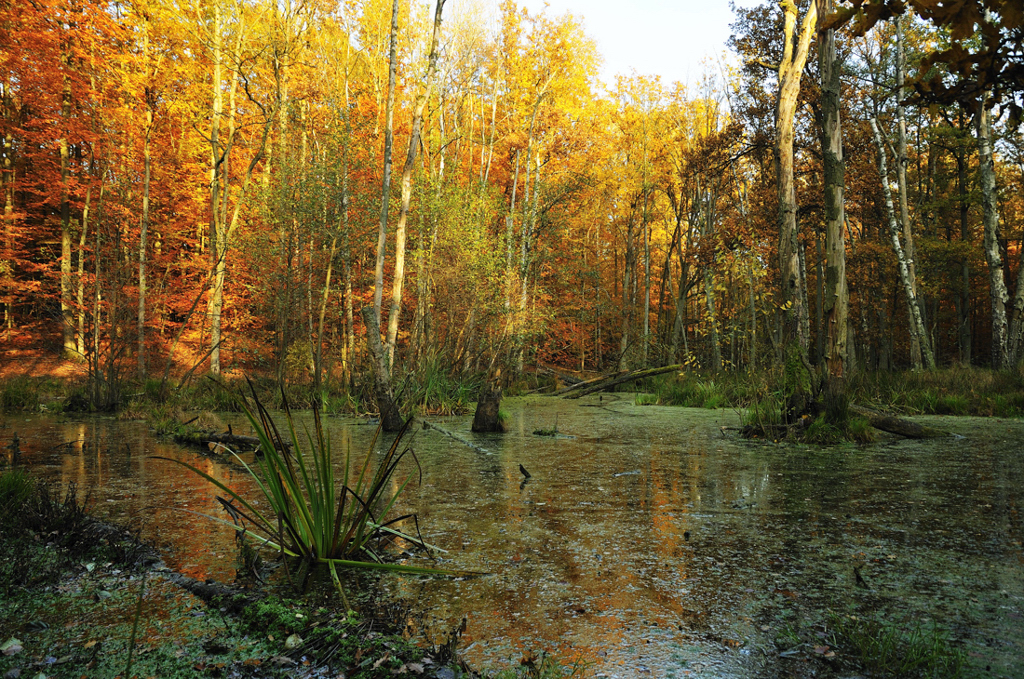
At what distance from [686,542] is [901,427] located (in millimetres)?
5291

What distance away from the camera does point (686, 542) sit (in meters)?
3.02

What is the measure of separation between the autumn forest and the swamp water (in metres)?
3.27

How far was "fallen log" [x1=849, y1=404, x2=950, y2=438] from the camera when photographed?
685 cm

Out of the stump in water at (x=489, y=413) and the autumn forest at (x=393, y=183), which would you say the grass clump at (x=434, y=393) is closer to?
the autumn forest at (x=393, y=183)

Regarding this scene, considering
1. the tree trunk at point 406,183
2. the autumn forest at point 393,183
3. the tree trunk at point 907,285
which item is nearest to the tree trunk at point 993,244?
the autumn forest at point 393,183

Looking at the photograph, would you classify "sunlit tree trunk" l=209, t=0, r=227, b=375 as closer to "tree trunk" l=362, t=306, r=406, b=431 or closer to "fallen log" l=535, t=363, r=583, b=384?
"tree trunk" l=362, t=306, r=406, b=431

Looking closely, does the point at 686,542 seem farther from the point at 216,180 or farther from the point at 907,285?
the point at 216,180

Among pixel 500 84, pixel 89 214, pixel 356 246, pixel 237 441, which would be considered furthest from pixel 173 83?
pixel 237 441

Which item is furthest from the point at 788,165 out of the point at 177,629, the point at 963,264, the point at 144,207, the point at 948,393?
the point at 963,264

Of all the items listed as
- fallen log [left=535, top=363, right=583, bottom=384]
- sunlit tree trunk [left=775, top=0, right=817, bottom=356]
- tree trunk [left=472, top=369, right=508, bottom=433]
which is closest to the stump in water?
tree trunk [left=472, top=369, right=508, bottom=433]

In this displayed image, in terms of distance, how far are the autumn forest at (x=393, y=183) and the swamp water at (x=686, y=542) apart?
3.27 metres

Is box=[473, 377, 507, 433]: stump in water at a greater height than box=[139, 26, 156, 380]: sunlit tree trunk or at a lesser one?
lesser

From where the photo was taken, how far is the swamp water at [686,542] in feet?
6.45

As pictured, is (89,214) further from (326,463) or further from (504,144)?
(326,463)
